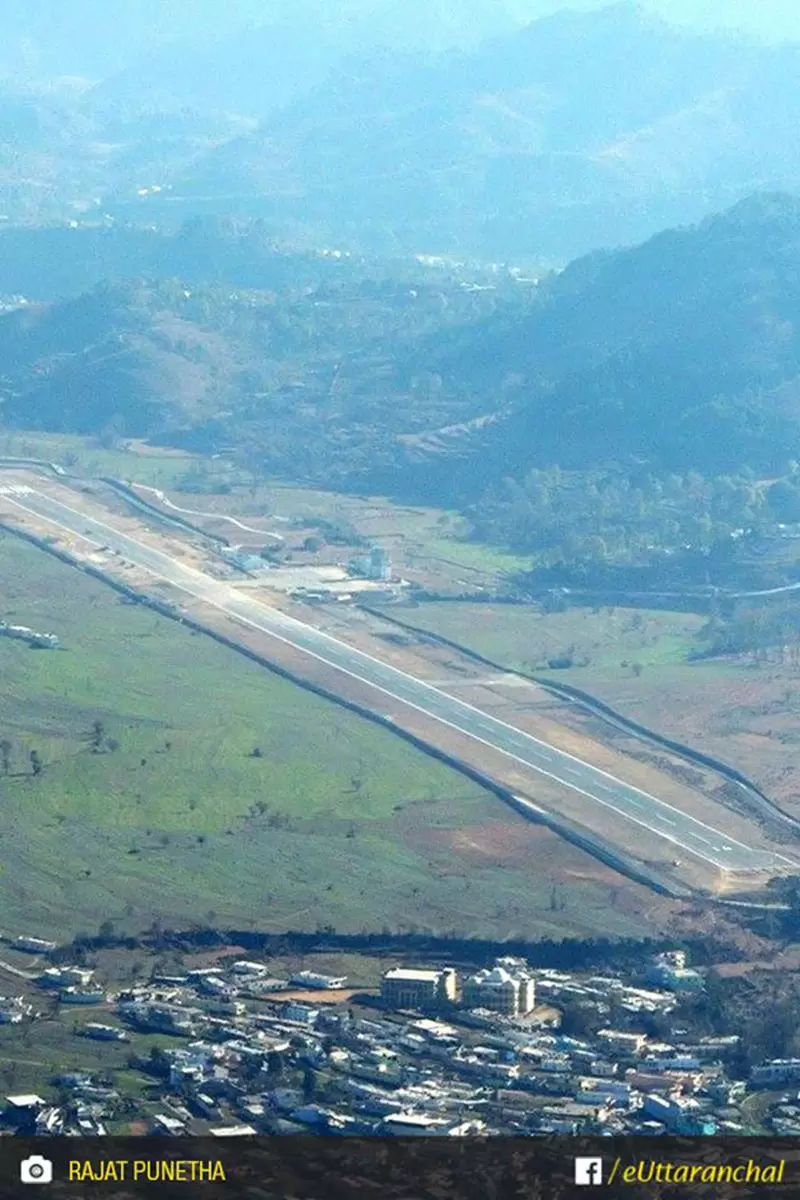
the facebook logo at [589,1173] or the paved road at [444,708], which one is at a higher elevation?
the paved road at [444,708]

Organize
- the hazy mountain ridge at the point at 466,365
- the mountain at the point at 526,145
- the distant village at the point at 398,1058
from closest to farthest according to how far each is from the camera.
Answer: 1. the distant village at the point at 398,1058
2. the hazy mountain ridge at the point at 466,365
3. the mountain at the point at 526,145

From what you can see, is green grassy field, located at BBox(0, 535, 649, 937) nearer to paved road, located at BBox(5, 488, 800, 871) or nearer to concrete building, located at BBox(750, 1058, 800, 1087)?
paved road, located at BBox(5, 488, 800, 871)

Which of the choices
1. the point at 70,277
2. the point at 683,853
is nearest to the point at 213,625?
the point at 683,853

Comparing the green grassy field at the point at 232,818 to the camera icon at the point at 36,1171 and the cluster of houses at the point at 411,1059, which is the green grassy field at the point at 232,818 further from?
the camera icon at the point at 36,1171

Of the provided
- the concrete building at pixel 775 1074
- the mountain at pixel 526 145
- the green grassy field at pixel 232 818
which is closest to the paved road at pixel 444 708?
the green grassy field at pixel 232 818

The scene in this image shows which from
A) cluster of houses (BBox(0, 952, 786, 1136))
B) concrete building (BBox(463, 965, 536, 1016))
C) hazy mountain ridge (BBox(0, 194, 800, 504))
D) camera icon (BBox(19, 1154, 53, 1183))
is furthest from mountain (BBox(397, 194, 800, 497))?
camera icon (BBox(19, 1154, 53, 1183))

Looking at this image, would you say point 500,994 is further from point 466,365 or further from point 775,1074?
point 466,365

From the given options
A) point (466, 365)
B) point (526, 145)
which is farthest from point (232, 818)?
point (526, 145)
